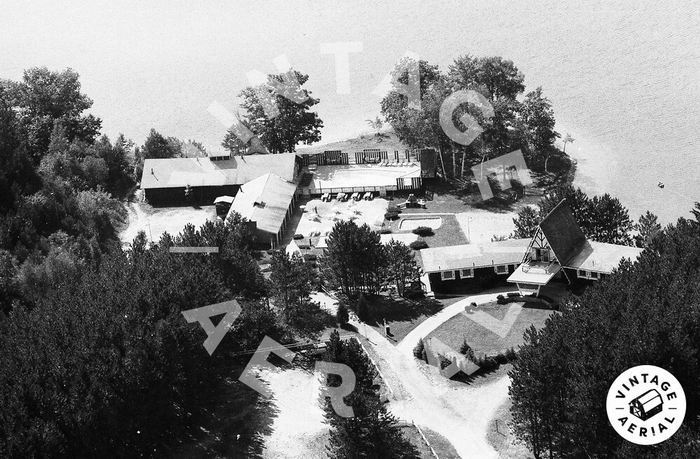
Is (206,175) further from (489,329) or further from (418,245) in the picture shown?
(489,329)

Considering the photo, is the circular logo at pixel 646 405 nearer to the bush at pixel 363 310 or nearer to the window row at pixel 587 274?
the window row at pixel 587 274

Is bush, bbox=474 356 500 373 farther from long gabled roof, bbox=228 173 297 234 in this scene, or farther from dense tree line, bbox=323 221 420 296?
long gabled roof, bbox=228 173 297 234

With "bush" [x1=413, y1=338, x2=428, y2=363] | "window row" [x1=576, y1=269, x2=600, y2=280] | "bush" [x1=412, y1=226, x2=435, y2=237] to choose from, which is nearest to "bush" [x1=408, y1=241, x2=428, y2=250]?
"bush" [x1=412, y1=226, x2=435, y2=237]

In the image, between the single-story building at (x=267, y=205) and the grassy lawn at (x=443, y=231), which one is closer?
the single-story building at (x=267, y=205)

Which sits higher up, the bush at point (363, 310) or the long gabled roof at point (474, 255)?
the long gabled roof at point (474, 255)

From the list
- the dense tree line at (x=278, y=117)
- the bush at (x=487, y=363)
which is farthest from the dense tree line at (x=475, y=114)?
the bush at (x=487, y=363)

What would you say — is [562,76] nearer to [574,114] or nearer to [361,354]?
[574,114]

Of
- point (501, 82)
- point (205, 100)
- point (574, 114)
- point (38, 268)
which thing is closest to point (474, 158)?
point (501, 82)
